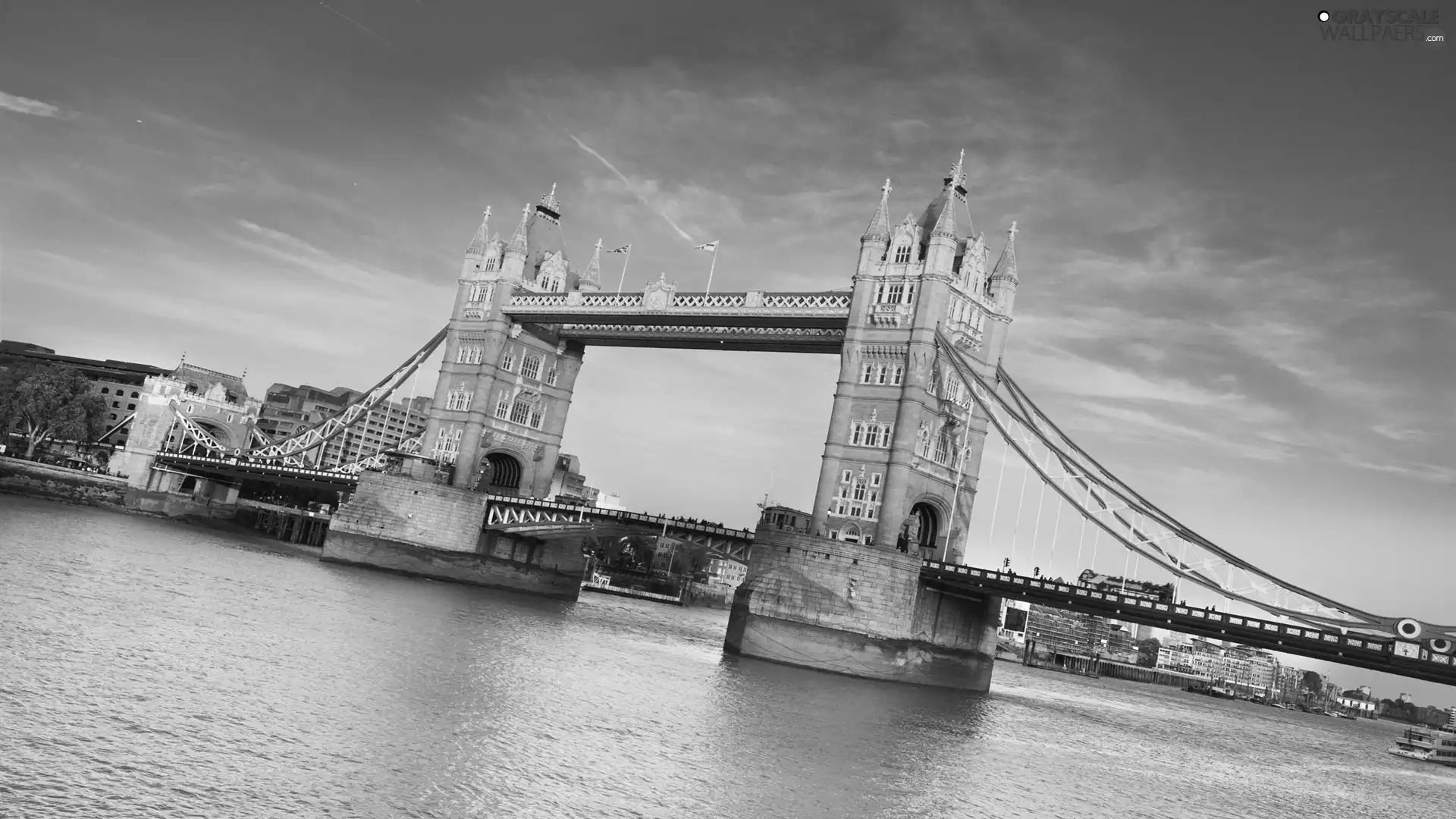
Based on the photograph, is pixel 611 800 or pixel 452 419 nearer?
pixel 611 800

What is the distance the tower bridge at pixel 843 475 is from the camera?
47.4m

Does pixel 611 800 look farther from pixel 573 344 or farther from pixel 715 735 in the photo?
pixel 573 344

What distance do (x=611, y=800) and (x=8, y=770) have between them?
909 centimetres

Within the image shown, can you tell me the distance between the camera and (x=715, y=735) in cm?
2811

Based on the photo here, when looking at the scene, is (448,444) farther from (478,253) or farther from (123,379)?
(123,379)

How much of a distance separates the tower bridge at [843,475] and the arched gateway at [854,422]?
10 centimetres

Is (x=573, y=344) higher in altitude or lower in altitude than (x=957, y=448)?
higher

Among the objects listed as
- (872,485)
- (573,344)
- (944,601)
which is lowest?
(944,601)

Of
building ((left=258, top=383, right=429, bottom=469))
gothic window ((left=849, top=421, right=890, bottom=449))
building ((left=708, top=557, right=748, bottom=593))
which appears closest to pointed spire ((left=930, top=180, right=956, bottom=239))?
gothic window ((left=849, top=421, right=890, bottom=449))

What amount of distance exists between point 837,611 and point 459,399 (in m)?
36.0

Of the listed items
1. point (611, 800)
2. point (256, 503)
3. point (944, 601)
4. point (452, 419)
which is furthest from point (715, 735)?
point (256, 503)

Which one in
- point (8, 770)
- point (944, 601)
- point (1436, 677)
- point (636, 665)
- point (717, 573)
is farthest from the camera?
point (717, 573)

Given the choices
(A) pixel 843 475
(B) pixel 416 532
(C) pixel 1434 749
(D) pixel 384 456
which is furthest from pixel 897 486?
(C) pixel 1434 749

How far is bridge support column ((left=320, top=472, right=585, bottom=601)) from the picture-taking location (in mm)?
68438
